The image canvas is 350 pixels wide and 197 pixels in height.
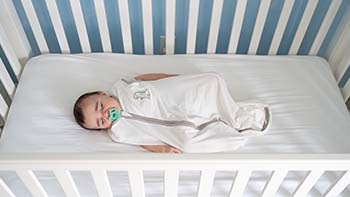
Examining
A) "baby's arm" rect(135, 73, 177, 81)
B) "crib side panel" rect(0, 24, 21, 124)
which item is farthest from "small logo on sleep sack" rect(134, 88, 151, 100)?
"crib side panel" rect(0, 24, 21, 124)

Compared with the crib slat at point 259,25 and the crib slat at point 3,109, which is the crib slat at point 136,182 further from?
the crib slat at point 259,25

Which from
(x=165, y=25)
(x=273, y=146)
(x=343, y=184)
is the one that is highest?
(x=165, y=25)

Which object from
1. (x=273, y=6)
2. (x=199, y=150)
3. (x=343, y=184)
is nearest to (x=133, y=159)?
(x=199, y=150)

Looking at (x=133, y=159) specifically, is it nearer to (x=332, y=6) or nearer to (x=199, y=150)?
(x=199, y=150)

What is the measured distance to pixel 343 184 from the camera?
1.02 meters

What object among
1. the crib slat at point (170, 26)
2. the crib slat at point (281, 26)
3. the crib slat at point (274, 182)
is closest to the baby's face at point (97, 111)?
the crib slat at point (170, 26)

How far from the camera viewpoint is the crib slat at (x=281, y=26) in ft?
4.58

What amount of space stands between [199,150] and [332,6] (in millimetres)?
679

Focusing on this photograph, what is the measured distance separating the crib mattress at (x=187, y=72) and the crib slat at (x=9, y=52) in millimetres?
36

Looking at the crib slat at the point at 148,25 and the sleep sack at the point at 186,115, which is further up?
the crib slat at the point at 148,25

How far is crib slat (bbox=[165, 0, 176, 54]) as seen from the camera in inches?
54.7

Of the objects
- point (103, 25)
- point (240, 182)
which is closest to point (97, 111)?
point (103, 25)

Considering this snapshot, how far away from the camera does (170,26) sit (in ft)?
4.78

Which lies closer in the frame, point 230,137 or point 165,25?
point 230,137
